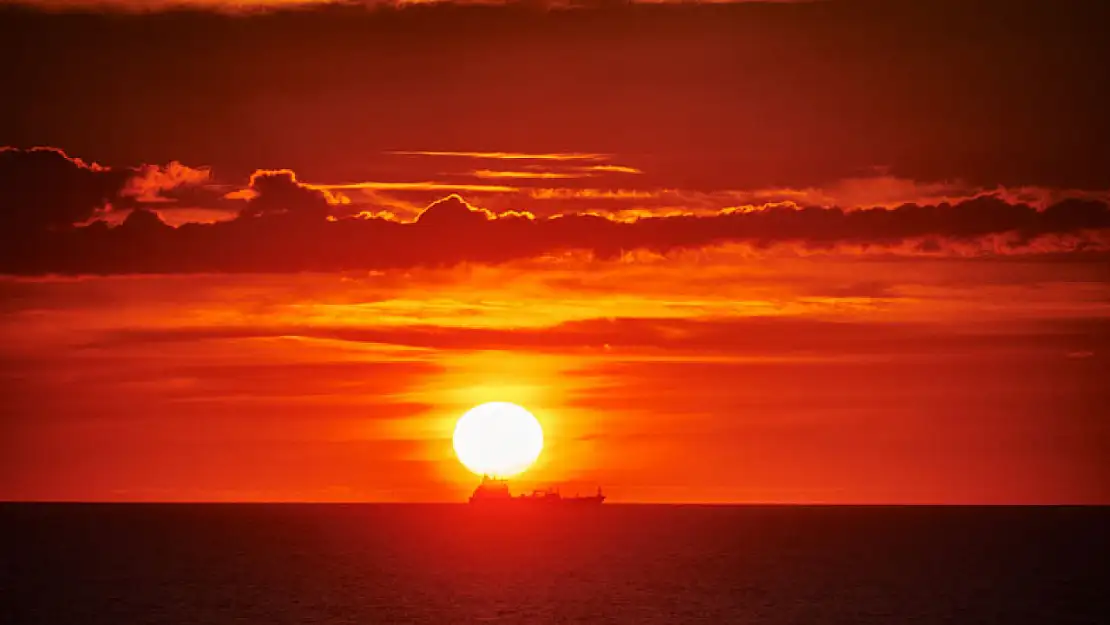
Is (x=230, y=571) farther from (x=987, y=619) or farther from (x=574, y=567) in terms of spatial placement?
(x=987, y=619)

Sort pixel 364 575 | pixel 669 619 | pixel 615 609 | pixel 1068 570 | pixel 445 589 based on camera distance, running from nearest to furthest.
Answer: pixel 669 619 < pixel 615 609 < pixel 445 589 < pixel 364 575 < pixel 1068 570

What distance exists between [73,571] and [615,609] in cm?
7828

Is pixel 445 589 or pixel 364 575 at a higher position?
pixel 364 575

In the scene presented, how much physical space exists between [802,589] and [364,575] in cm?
4687

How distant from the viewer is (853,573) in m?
183

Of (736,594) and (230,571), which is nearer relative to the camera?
(736,594)

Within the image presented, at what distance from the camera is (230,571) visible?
183750mm

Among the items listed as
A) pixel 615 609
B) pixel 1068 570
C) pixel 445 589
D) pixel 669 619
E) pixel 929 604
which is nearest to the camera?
pixel 669 619

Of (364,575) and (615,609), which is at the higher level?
(364,575)

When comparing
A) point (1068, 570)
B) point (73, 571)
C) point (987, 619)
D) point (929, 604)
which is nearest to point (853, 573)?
point (1068, 570)

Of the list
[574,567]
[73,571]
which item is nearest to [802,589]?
[574,567]

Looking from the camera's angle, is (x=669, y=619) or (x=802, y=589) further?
(x=802, y=589)

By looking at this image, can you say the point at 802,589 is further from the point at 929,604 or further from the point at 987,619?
the point at 987,619

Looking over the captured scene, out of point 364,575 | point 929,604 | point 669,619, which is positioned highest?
point 364,575
